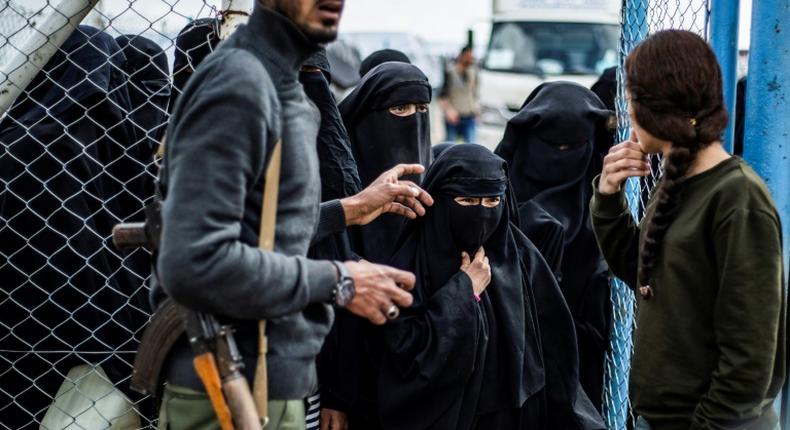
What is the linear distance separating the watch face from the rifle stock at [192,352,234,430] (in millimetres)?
255

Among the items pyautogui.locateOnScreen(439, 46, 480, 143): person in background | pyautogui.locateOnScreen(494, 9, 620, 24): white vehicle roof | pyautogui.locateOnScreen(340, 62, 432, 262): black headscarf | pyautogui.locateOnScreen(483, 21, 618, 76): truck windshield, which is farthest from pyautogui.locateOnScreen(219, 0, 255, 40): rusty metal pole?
pyautogui.locateOnScreen(439, 46, 480, 143): person in background

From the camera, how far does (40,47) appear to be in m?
2.46

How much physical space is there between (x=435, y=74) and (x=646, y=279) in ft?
50.4

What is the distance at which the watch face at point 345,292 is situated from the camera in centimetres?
173

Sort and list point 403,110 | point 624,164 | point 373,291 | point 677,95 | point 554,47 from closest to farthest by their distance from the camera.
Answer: point 373,291 → point 677,95 → point 624,164 → point 403,110 → point 554,47

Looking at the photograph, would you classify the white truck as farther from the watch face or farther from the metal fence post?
the watch face

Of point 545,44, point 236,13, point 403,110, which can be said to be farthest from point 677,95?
point 545,44

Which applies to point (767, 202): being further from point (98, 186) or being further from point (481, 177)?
point (98, 186)

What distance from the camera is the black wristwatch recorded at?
1724 mm

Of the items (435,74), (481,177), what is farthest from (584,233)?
(435,74)

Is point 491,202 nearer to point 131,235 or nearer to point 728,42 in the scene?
point 728,42

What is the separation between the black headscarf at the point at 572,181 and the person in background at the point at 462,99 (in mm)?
9394

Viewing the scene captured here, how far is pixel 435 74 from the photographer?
56.5 feet

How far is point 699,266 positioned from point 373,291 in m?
0.74
